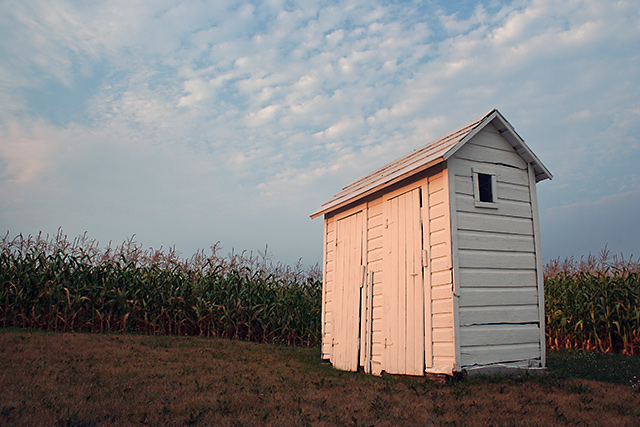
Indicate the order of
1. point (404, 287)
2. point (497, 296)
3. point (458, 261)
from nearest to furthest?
1. point (458, 261)
2. point (497, 296)
3. point (404, 287)

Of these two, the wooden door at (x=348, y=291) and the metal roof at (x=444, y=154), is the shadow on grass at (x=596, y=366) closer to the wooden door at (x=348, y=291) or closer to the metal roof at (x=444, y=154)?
the metal roof at (x=444, y=154)

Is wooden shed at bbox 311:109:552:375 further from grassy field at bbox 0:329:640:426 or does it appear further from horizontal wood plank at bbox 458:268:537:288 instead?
grassy field at bbox 0:329:640:426

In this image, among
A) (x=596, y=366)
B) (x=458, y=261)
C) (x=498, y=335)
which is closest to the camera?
(x=458, y=261)

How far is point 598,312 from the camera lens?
11250 millimetres

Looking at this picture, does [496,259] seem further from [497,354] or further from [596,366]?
[596,366]

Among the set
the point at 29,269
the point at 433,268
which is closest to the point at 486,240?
the point at 433,268

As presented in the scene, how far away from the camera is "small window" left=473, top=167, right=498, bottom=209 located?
794 centimetres

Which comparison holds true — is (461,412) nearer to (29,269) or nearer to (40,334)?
(40,334)

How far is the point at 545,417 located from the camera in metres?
5.51

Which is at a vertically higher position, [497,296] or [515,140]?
[515,140]

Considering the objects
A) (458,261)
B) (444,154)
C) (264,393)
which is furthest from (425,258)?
(264,393)

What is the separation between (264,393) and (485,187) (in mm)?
5037

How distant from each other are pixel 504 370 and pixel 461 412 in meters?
2.19

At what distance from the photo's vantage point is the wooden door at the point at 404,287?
26.2 feet
